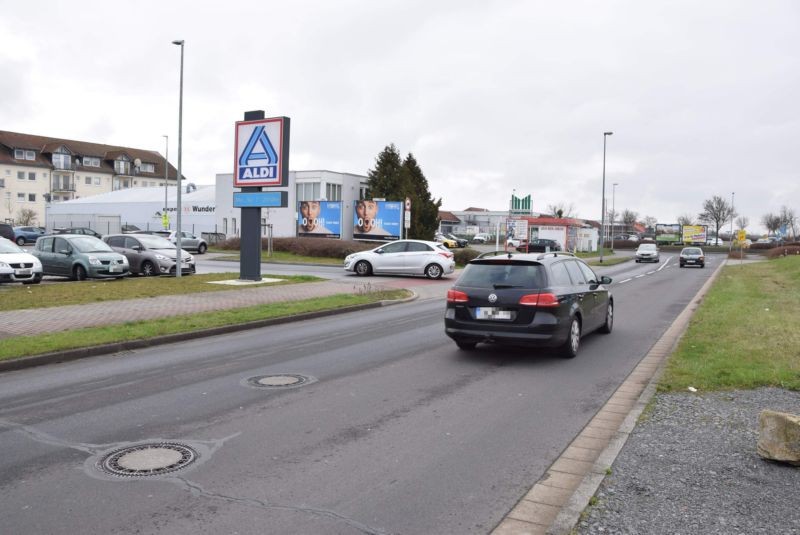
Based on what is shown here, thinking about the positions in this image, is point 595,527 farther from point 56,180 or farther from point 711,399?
point 56,180

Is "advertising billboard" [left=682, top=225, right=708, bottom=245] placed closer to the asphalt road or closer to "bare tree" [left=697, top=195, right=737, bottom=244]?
"bare tree" [left=697, top=195, right=737, bottom=244]

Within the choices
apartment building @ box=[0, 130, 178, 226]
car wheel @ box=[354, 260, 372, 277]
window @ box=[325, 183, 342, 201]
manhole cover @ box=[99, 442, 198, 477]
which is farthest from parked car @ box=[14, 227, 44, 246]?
manhole cover @ box=[99, 442, 198, 477]

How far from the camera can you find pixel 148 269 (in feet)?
78.6

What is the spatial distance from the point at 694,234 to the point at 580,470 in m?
95.6

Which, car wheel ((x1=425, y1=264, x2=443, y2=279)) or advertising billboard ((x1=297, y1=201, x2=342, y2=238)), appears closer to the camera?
car wheel ((x1=425, y1=264, x2=443, y2=279))

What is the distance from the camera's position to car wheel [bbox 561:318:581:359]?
9.68 m

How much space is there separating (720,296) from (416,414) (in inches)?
609

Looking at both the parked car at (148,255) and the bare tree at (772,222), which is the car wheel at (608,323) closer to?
the parked car at (148,255)

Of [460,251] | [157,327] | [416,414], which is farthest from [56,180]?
[416,414]

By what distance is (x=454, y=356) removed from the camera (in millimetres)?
9945

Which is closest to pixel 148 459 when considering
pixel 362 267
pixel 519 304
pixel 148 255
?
pixel 519 304

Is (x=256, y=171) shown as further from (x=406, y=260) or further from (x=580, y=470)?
(x=580, y=470)

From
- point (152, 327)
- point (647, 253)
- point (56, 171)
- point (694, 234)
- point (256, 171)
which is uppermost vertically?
point (56, 171)

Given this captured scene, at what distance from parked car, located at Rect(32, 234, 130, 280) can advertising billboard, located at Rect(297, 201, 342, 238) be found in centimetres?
3138
